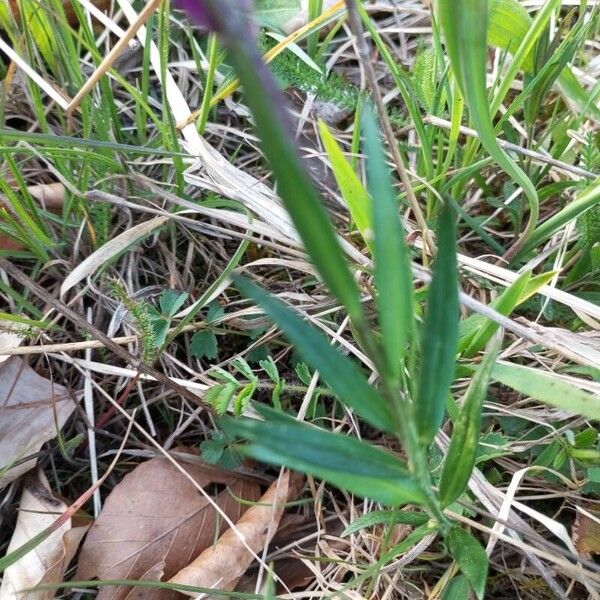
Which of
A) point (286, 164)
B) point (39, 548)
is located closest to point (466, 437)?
point (286, 164)

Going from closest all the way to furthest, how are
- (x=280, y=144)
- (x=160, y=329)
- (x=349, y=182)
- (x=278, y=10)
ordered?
1. (x=280, y=144)
2. (x=349, y=182)
3. (x=160, y=329)
4. (x=278, y=10)

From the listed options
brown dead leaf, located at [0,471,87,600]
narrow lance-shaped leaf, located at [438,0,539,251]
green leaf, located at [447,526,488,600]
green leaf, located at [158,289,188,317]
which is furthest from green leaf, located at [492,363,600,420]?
brown dead leaf, located at [0,471,87,600]

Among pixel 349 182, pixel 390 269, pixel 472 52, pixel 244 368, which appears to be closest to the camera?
pixel 390 269

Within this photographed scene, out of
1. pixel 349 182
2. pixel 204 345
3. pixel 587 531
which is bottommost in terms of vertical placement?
pixel 587 531

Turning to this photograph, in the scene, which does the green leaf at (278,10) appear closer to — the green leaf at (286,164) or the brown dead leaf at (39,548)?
the brown dead leaf at (39,548)

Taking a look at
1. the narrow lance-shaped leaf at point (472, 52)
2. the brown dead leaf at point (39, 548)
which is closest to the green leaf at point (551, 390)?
the narrow lance-shaped leaf at point (472, 52)

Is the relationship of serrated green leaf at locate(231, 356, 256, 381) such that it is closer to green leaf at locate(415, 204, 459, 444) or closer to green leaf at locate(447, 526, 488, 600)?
green leaf at locate(447, 526, 488, 600)

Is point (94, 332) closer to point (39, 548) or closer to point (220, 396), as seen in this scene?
point (220, 396)
